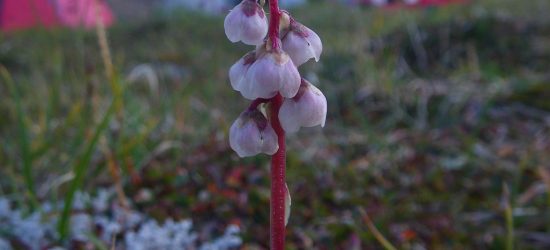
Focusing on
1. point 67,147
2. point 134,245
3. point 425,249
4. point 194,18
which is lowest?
point 425,249

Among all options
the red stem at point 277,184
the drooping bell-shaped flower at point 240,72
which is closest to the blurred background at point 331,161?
the red stem at point 277,184

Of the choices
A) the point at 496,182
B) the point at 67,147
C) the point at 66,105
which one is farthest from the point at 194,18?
the point at 496,182

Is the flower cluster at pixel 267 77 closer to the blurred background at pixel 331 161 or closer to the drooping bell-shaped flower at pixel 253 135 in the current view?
the drooping bell-shaped flower at pixel 253 135

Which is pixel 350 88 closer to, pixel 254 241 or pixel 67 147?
pixel 67 147

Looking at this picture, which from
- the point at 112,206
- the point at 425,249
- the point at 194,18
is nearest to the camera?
the point at 425,249

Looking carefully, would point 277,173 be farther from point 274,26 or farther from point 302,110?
point 274,26
